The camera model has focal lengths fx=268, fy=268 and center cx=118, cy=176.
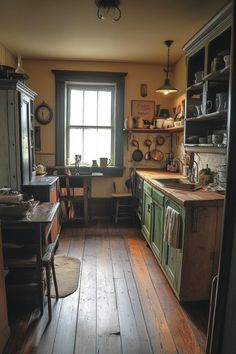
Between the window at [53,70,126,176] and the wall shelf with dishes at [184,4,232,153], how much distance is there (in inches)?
63.9

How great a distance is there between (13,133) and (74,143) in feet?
6.11

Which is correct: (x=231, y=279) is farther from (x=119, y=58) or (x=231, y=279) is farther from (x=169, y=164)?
(x=119, y=58)

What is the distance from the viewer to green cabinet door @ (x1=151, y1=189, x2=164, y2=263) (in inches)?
112

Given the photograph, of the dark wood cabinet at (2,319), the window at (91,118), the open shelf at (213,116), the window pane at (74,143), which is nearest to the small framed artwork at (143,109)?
the window at (91,118)

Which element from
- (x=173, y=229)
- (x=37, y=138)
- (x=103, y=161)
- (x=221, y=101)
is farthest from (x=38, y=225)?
(x=37, y=138)

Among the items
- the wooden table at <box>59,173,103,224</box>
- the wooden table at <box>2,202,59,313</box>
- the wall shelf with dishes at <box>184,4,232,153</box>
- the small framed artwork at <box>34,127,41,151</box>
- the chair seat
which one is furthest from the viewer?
the small framed artwork at <box>34,127,41,151</box>

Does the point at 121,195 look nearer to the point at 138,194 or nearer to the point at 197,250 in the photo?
the point at 138,194

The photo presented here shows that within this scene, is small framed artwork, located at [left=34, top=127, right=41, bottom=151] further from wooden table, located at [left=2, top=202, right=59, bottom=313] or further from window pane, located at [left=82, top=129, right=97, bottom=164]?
wooden table, located at [left=2, top=202, right=59, bottom=313]

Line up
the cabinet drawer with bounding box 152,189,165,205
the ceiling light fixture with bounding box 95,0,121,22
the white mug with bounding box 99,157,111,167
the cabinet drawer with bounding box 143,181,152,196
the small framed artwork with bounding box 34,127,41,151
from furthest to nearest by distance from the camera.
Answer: the white mug with bounding box 99,157,111,167 < the small framed artwork with bounding box 34,127,41,151 < the cabinet drawer with bounding box 143,181,152,196 < the cabinet drawer with bounding box 152,189,165,205 < the ceiling light fixture with bounding box 95,0,121,22

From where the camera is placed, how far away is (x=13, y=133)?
2.88 m

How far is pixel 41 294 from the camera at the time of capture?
6.91 feet

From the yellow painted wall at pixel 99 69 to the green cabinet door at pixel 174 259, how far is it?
7.28ft

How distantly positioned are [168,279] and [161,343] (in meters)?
0.76

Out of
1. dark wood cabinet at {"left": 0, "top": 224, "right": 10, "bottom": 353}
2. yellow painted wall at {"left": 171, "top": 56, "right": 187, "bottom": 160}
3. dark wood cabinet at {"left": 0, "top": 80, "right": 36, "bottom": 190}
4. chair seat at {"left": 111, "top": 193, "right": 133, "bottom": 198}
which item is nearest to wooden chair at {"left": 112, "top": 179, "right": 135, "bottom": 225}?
Result: chair seat at {"left": 111, "top": 193, "right": 133, "bottom": 198}
